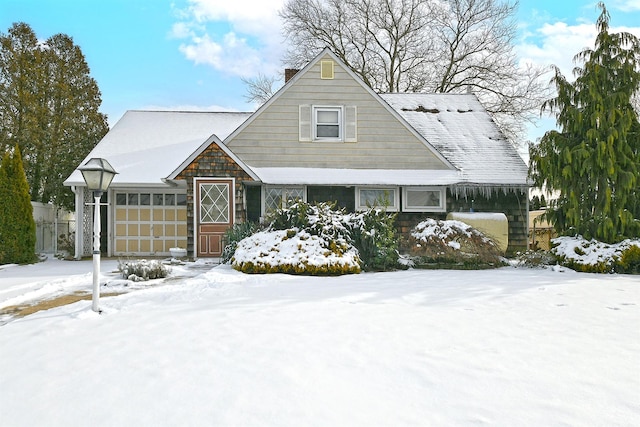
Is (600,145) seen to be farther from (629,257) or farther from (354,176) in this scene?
(354,176)

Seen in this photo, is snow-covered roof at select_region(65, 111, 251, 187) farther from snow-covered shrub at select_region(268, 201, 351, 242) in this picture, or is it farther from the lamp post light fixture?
the lamp post light fixture

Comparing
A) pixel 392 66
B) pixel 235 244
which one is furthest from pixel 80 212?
pixel 392 66

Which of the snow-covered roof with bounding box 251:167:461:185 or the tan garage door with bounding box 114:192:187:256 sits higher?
the snow-covered roof with bounding box 251:167:461:185

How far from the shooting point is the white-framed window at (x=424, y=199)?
15.0m

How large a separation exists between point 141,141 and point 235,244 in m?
6.77

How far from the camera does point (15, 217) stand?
43.4ft

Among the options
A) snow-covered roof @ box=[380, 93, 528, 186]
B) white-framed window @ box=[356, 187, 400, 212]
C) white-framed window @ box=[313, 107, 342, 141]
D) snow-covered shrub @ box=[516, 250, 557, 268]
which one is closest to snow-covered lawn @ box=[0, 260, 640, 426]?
snow-covered shrub @ box=[516, 250, 557, 268]

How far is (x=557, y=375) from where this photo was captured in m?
3.97

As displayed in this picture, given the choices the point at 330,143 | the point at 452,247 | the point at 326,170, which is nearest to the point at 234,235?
the point at 326,170

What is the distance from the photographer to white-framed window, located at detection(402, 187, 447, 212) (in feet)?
49.3

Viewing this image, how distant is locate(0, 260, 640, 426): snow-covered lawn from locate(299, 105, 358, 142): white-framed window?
8.09 m

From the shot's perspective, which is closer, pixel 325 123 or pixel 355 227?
pixel 355 227

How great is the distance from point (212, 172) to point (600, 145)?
32.6ft

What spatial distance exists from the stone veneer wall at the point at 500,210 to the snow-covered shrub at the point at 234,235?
16.3 ft
